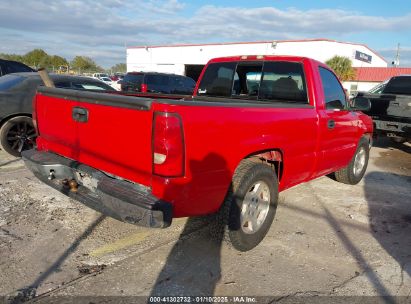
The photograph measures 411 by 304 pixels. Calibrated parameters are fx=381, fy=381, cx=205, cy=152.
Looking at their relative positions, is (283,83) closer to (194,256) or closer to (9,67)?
(194,256)

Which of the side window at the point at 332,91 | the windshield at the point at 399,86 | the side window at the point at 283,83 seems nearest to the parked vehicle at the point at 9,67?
the side window at the point at 283,83

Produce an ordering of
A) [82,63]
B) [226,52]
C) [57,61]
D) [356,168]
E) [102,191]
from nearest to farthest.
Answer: [102,191], [356,168], [226,52], [57,61], [82,63]

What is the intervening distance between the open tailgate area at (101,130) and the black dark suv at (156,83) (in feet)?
37.1

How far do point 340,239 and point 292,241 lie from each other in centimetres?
57

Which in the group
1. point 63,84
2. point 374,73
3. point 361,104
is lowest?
point 361,104

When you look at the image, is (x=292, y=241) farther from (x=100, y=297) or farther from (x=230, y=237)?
(x=100, y=297)

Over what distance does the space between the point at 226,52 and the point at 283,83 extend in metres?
36.6

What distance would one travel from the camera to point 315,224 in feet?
14.9

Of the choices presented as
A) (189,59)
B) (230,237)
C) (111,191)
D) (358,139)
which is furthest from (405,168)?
(189,59)

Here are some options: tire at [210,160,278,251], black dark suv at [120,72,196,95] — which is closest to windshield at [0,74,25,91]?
tire at [210,160,278,251]

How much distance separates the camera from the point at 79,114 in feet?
11.2

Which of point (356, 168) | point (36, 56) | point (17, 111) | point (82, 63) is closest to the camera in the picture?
point (356, 168)

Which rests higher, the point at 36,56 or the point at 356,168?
the point at 36,56

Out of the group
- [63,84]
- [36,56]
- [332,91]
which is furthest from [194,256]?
[36,56]
